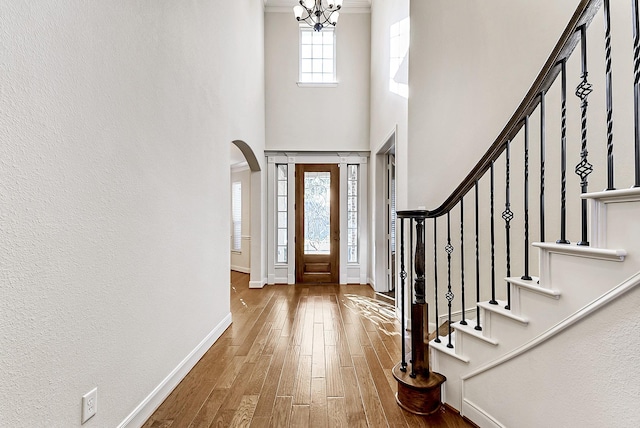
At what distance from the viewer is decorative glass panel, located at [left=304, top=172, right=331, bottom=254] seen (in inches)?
233

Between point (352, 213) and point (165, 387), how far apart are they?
429cm

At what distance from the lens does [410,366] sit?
2164mm

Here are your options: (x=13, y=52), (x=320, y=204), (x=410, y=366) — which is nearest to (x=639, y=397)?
(x=410, y=366)

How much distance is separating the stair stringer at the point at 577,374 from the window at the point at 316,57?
556cm

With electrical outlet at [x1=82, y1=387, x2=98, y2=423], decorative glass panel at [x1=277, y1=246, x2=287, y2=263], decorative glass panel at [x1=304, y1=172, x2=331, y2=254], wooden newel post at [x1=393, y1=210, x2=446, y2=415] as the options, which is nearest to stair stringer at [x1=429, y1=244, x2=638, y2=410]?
wooden newel post at [x1=393, y1=210, x2=446, y2=415]

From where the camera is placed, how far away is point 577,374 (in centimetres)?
130

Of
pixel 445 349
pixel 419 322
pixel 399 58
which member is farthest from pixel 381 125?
pixel 445 349

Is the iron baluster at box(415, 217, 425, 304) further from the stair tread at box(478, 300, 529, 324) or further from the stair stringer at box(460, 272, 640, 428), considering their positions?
the stair stringer at box(460, 272, 640, 428)

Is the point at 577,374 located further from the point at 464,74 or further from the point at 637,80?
the point at 464,74

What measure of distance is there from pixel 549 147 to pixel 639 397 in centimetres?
193

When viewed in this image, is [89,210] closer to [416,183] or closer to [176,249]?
[176,249]

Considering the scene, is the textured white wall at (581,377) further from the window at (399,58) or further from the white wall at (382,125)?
the window at (399,58)

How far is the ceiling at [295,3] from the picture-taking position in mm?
5762

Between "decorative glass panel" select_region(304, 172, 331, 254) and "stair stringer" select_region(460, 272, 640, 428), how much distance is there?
14.0 feet
